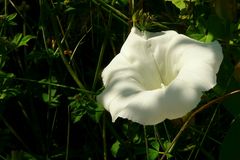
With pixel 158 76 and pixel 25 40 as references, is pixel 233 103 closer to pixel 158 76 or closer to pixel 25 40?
Answer: pixel 158 76

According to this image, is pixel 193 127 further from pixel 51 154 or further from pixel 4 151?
pixel 4 151

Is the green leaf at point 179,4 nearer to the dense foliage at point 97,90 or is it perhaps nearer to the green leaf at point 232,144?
the dense foliage at point 97,90

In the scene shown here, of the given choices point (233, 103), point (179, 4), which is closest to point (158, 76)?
point (233, 103)

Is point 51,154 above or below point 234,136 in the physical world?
below

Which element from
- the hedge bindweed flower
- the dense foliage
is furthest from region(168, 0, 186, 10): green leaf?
the hedge bindweed flower

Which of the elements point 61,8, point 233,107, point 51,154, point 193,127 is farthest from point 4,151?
point 233,107

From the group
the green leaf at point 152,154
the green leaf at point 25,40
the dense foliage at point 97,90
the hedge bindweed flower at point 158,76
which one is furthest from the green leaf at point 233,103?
the green leaf at point 25,40

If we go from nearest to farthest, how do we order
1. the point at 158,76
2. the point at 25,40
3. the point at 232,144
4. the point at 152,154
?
1. the point at 232,144
2. the point at 158,76
3. the point at 152,154
4. the point at 25,40
